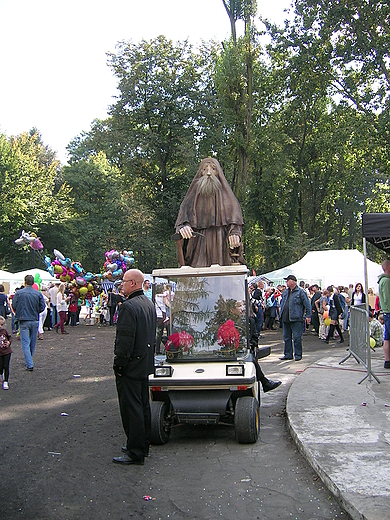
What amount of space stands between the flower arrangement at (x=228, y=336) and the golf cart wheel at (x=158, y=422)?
1.02m

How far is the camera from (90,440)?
21.7 ft

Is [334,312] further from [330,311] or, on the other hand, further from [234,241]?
[234,241]

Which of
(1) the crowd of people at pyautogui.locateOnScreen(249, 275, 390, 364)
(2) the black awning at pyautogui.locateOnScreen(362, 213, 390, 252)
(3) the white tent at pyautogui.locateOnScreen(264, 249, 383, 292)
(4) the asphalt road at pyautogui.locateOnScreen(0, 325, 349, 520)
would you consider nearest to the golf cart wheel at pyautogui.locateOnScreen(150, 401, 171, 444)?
(4) the asphalt road at pyautogui.locateOnScreen(0, 325, 349, 520)

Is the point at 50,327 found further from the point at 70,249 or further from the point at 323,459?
the point at 70,249

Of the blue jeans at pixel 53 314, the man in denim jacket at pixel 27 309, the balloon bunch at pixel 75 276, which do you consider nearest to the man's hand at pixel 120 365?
the man in denim jacket at pixel 27 309

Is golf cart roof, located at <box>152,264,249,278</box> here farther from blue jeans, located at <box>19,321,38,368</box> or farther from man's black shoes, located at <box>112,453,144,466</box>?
blue jeans, located at <box>19,321,38,368</box>

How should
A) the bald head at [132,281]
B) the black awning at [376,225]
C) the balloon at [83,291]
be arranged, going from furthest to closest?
the balloon at [83,291]
the black awning at [376,225]
the bald head at [132,281]

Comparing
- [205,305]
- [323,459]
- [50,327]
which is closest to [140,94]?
[50,327]

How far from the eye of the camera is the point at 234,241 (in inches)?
345

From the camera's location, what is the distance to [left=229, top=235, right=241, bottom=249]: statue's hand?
28.7ft

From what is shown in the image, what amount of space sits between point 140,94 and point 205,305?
28656 mm

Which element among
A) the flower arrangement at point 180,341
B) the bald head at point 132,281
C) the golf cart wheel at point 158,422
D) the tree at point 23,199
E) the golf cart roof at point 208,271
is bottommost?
the golf cart wheel at point 158,422

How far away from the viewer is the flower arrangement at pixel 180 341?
269 inches

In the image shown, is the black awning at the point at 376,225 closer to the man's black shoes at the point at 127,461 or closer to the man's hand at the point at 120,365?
the man's hand at the point at 120,365
